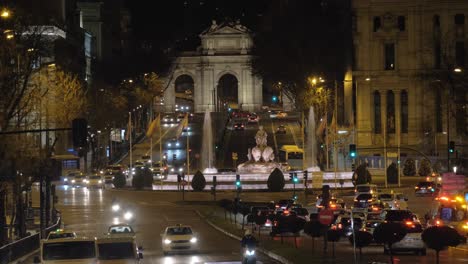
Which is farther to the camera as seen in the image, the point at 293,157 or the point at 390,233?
the point at 293,157

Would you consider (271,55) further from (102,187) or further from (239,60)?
(239,60)

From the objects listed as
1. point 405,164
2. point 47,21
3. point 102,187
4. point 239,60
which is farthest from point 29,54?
point 239,60

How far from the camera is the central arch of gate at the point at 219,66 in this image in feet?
606

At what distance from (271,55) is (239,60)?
2792 inches

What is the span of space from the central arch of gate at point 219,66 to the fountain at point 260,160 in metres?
90.2

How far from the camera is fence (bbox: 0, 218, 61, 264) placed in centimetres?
3885

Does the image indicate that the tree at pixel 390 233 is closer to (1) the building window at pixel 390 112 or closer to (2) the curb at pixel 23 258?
(2) the curb at pixel 23 258

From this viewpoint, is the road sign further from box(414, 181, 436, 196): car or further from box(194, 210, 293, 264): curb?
box(414, 181, 436, 196): car

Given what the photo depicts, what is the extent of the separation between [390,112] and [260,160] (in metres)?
25.3

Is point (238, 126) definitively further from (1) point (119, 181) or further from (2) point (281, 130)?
(1) point (119, 181)

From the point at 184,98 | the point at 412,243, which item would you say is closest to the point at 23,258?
the point at 412,243

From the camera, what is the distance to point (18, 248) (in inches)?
1678

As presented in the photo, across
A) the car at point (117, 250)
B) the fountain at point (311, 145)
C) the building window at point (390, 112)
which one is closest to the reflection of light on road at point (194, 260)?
the car at point (117, 250)

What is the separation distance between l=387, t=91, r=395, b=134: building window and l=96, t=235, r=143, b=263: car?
82.8m
